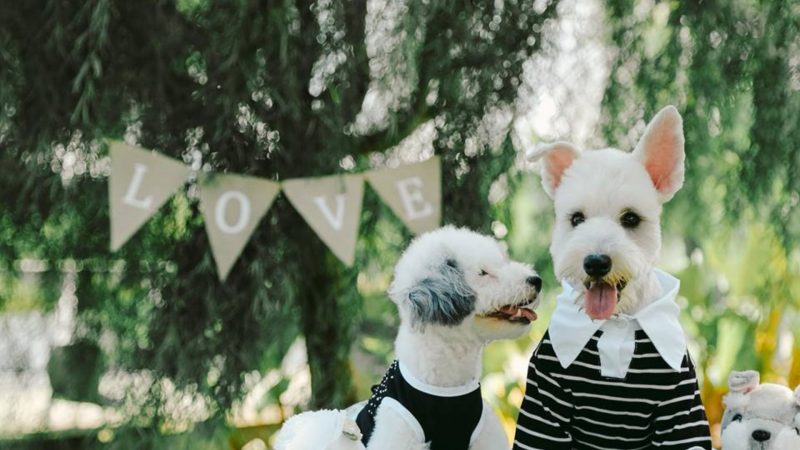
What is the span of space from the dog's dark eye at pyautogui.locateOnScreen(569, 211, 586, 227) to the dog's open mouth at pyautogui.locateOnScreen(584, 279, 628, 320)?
0.09 metres

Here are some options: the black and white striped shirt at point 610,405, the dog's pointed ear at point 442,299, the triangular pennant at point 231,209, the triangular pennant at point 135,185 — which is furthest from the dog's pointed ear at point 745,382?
the triangular pennant at point 135,185

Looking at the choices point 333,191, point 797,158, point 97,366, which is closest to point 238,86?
point 333,191

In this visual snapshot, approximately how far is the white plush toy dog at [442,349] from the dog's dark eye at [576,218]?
106 mm

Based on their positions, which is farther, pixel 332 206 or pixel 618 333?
pixel 332 206

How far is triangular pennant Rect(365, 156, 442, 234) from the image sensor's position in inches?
59.4

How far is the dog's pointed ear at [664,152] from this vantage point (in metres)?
0.95

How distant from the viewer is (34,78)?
1.46m

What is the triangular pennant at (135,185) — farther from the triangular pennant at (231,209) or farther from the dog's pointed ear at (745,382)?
the dog's pointed ear at (745,382)

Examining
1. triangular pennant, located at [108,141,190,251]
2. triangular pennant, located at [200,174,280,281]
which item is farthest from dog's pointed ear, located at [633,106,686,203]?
triangular pennant, located at [108,141,190,251]

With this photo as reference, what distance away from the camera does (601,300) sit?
2.94 ft

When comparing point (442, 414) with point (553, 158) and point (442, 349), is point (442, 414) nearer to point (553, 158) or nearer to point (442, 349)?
point (442, 349)

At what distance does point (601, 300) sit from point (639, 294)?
0.11m

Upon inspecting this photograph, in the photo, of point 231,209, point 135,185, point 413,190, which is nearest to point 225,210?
point 231,209

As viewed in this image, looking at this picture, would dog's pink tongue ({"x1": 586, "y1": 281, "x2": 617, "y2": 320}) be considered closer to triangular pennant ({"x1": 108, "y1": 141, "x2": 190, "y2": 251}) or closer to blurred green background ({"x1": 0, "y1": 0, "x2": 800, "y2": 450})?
blurred green background ({"x1": 0, "y1": 0, "x2": 800, "y2": 450})
